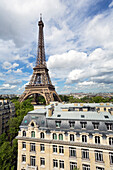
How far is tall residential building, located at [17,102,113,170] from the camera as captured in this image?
15.4m

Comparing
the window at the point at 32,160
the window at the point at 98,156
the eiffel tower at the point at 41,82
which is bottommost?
the window at the point at 32,160

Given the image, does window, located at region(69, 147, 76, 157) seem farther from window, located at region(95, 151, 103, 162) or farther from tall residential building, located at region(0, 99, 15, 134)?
tall residential building, located at region(0, 99, 15, 134)

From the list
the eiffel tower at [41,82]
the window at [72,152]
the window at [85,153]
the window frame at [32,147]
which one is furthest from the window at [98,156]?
the eiffel tower at [41,82]

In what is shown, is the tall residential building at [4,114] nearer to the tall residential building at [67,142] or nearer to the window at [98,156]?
the tall residential building at [67,142]

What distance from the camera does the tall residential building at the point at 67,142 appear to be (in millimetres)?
15422

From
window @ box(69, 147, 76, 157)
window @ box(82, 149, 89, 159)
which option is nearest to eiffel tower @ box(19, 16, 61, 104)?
window @ box(69, 147, 76, 157)

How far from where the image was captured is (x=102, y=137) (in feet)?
51.1

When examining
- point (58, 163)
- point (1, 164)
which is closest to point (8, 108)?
point (1, 164)

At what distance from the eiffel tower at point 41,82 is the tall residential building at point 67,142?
39889mm

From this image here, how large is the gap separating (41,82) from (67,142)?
55926 mm

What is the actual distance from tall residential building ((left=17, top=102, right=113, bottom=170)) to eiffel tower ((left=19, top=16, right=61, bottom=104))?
39889 millimetres

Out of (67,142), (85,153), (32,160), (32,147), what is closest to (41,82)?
(32,147)

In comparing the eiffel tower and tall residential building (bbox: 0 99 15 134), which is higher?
the eiffel tower

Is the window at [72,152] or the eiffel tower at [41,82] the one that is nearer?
the window at [72,152]
